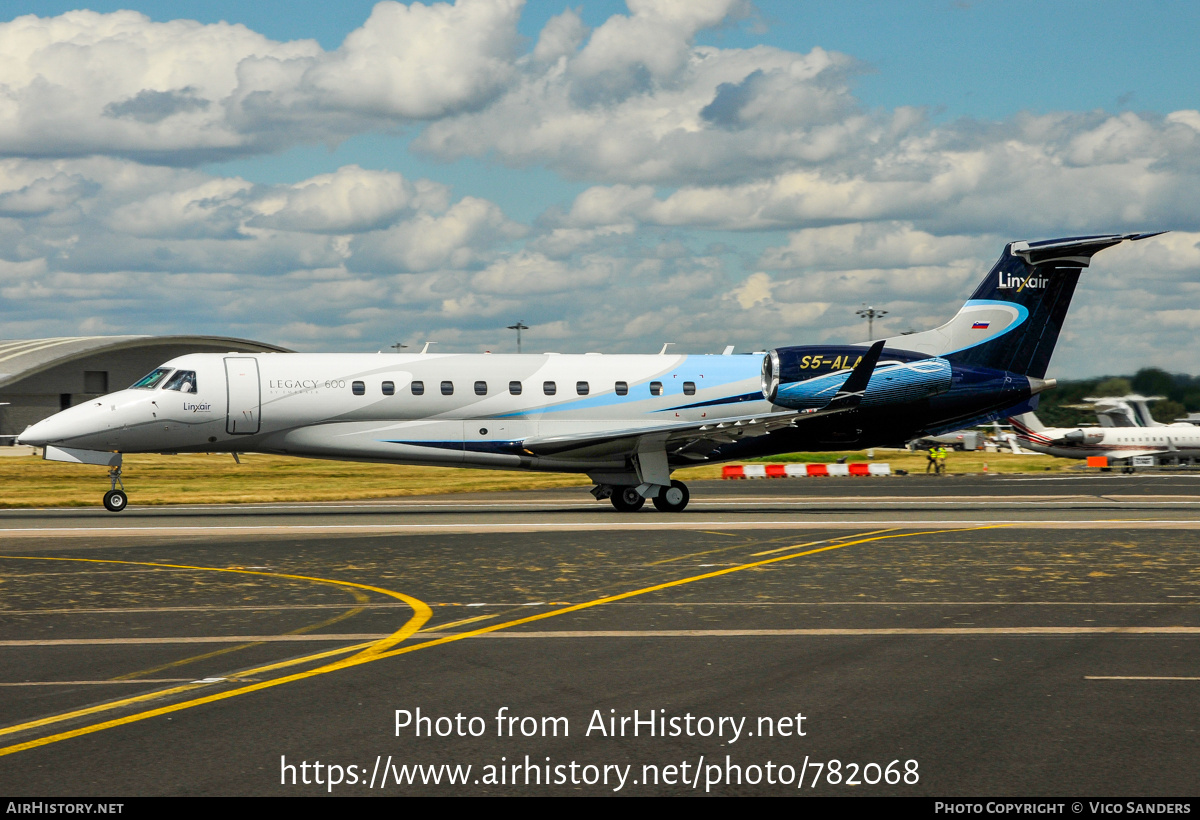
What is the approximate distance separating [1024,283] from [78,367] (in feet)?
252

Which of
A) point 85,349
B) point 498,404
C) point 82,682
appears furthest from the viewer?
point 85,349

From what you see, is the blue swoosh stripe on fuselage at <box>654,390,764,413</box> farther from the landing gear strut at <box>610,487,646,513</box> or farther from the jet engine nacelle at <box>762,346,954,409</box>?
the landing gear strut at <box>610,487,646,513</box>

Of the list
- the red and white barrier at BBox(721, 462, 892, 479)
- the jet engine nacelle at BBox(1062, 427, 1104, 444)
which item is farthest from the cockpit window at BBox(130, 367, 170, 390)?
the jet engine nacelle at BBox(1062, 427, 1104, 444)

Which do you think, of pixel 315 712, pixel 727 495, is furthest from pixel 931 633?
pixel 727 495

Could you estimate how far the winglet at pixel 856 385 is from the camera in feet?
91.4

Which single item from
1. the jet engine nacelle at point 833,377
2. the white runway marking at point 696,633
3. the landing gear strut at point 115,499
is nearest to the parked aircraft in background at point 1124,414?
the jet engine nacelle at point 833,377

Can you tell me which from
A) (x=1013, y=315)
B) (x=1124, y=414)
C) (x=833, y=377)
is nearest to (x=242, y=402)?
(x=833, y=377)

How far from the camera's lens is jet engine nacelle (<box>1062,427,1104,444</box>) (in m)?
61.5

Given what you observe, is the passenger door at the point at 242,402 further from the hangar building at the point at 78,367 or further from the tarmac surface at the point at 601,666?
the hangar building at the point at 78,367

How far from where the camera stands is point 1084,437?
202ft

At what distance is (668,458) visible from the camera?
97.7 ft

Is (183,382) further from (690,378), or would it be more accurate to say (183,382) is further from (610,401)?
(690,378)

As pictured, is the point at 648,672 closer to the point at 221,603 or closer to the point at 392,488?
the point at 221,603

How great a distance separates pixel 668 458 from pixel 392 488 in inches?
690
